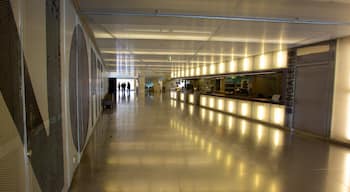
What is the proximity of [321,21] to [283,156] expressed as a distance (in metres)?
3.19

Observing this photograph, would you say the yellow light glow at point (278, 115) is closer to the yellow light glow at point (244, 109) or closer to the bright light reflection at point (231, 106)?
the yellow light glow at point (244, 109)

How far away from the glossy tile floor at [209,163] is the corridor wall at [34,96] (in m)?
0.92

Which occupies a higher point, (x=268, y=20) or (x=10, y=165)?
(x=268, y=20)

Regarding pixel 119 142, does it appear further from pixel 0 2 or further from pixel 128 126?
pixel 0 2

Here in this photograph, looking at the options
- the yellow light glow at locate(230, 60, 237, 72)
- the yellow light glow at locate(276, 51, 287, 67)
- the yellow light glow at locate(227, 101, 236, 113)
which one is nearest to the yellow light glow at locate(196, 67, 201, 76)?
the yellow light glow at locate(230, 60, 237, 72)

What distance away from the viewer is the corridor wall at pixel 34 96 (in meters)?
1.40

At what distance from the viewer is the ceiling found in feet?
12.2

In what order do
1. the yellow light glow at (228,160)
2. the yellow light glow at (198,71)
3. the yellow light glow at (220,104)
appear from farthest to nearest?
the yellow light glow at (198,71)
the yellow light glow at (220,104)
the yellow light glow at (228,160)

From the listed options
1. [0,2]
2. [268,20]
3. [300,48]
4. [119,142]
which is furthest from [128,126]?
[300,48]

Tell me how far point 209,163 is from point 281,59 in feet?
19.8

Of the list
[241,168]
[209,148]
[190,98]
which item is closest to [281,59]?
[209,148]

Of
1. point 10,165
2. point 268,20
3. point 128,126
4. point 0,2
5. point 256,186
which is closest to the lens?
point 0,2

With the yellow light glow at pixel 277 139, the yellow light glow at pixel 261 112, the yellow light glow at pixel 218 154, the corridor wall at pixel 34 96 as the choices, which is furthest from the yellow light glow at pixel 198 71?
the corridor wall at pixel 34 96

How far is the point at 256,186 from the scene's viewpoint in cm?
316
